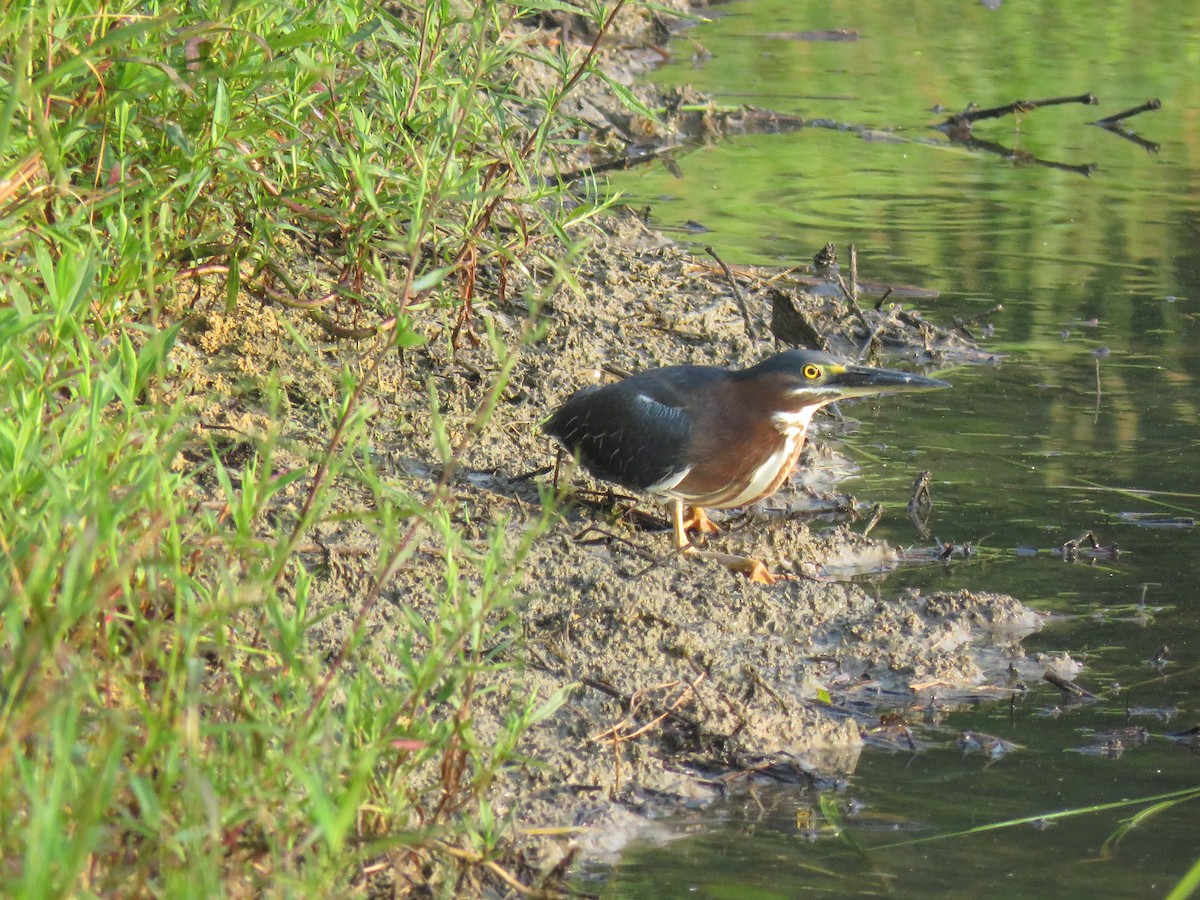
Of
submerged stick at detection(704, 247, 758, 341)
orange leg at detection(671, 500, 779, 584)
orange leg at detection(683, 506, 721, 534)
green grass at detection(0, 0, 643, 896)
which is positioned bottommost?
orange leg at detection(683, 506, 721, 534)

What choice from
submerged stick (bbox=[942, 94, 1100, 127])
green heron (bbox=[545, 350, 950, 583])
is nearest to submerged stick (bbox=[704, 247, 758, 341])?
green heron (bbox=[545, 350, 950, 583])

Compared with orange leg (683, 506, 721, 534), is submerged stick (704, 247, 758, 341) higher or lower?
higher

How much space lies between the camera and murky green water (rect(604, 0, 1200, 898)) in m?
3.71

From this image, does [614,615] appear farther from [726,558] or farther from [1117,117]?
[1117,117]

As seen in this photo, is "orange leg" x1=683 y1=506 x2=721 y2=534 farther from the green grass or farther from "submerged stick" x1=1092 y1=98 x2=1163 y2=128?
"submerged stick" x1=1092 y1=98 x2=1163 y2=128

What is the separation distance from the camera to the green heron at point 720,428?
520cm

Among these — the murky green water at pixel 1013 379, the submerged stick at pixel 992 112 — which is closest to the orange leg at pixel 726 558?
the murky green water at pixel 1013 379

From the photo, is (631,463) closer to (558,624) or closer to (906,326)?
(558,624)

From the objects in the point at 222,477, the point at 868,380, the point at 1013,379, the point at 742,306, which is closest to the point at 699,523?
the point at 868,380

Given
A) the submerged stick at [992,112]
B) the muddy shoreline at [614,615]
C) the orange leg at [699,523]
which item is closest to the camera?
the muddy shoreline at [614,615]

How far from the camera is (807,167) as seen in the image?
414 inches

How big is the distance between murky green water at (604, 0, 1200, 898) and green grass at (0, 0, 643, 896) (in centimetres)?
79

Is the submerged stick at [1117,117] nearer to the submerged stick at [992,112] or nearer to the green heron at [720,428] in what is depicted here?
the submerged stick at [992,112]

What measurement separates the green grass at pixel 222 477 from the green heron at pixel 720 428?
62 centimetres
